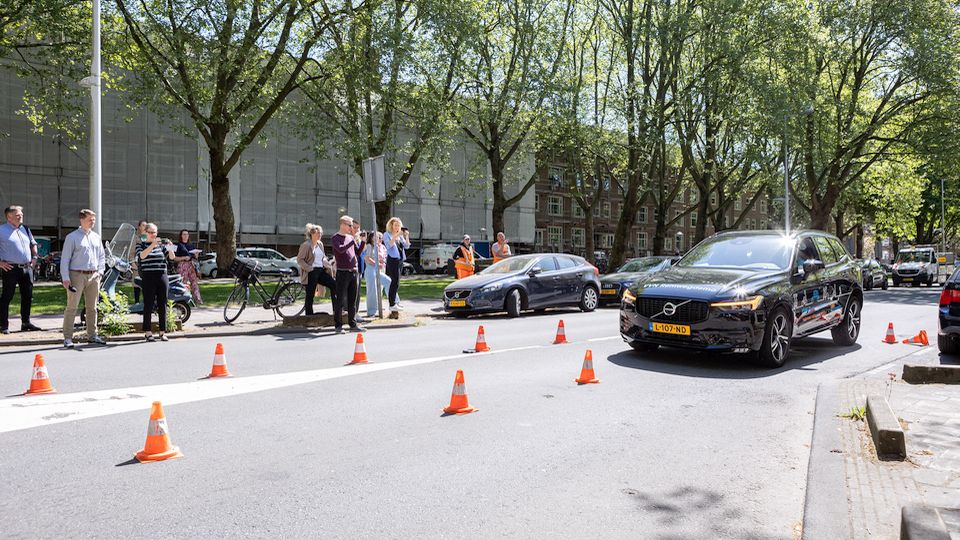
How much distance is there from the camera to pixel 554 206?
66062 mm

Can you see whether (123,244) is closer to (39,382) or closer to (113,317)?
(113,317)

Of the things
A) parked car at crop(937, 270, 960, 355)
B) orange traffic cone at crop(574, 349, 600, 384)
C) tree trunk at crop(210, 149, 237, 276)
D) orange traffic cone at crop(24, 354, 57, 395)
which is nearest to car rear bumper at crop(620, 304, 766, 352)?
orange traffic cone at crop(574, 349, 600, 384)

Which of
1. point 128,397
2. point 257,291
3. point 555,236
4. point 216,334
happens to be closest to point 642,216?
point 555,236

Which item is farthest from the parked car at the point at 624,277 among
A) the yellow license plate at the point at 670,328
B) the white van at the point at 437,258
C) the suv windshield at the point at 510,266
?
the white van at the point at 437,258

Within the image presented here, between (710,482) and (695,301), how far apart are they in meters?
4.20

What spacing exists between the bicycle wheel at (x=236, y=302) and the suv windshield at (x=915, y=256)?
36.2 metres

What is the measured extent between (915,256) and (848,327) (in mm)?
32148

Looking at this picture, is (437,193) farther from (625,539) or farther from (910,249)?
(625,539)

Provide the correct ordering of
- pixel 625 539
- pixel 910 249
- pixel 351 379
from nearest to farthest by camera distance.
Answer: pixel 625 539 < pixel 351 379 < pixel 910 249

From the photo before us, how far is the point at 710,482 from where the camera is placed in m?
4.28

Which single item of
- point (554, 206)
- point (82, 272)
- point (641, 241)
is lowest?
point (82, 272)

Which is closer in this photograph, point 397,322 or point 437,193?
point 397,322

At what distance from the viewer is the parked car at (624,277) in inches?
730

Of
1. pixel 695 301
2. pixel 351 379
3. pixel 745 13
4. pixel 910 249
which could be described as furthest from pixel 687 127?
pixel 351 379
